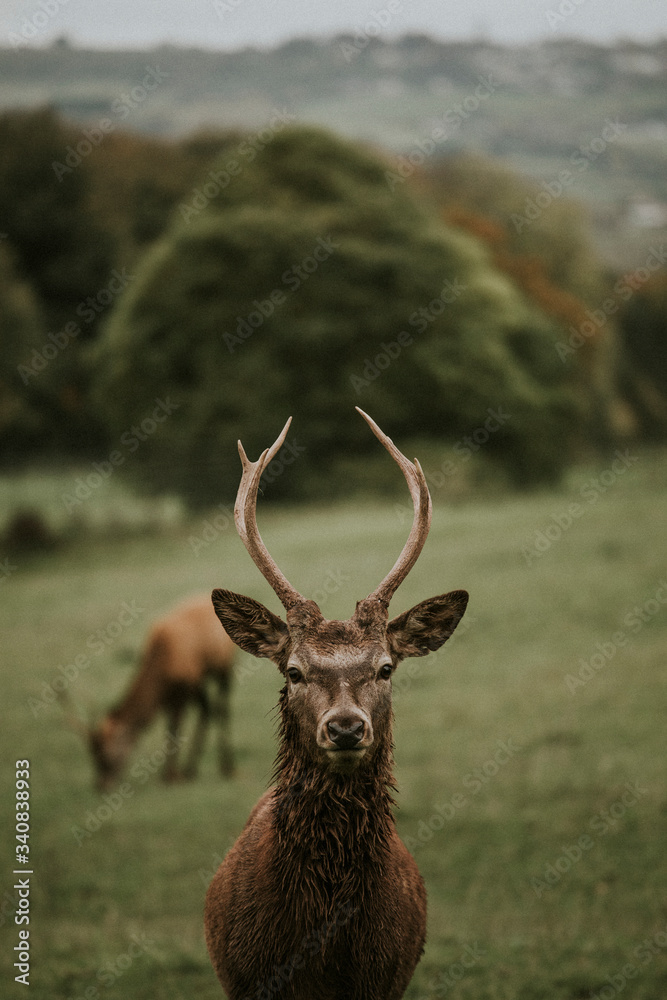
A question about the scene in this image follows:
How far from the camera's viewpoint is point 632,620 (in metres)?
12.7

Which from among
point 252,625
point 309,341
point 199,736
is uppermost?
point 252,625

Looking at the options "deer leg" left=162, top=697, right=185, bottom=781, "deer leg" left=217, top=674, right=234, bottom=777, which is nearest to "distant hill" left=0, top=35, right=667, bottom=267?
"deer leg" left=217, top=674, right=234, bottom=777

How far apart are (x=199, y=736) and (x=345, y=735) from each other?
699 centimetres

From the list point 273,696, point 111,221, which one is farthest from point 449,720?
point 111,221

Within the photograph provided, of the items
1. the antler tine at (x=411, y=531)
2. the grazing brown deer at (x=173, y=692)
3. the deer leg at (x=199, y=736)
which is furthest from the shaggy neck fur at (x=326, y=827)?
the deer leg at (x=199, y=736)

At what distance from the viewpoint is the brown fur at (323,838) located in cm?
368

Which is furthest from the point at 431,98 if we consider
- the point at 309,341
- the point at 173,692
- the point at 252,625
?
the point at 252,625

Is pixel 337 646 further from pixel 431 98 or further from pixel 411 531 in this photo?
pixel 431 98

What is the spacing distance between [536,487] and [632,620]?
12.3 meters

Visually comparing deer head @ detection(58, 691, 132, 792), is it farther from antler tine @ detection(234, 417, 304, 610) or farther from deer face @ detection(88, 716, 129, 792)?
antler tine @ detection(234, 417, 304, 610)

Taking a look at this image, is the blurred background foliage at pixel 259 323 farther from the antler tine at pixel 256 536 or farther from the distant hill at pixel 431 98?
the antler tine at pixel 256 536

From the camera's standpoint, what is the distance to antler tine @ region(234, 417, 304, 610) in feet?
13.0

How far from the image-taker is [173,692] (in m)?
9.84

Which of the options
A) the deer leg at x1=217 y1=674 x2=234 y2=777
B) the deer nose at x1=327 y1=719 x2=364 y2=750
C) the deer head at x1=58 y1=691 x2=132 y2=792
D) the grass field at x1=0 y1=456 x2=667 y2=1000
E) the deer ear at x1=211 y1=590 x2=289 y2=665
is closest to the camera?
the deer nose at x1=327 y1=719 x2=364 y2=750
